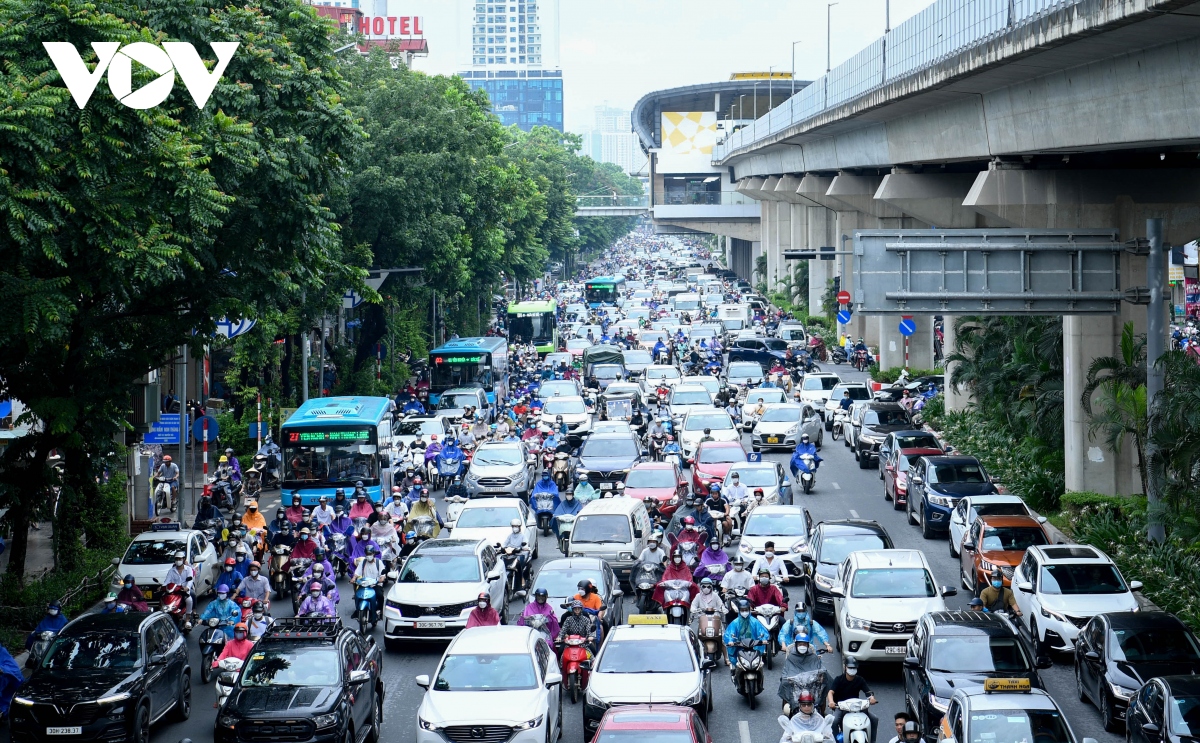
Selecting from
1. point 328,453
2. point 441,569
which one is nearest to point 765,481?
point 328,453

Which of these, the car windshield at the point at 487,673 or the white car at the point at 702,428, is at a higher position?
the white car at the point at 702,428

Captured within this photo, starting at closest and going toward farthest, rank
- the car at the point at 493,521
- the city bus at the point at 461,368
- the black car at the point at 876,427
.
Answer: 1. the car at the point at 493,521
2. the black car at the point at 876,427
3. the city bus at the point at 461,368

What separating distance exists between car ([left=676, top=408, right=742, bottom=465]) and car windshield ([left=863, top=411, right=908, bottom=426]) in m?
3.90

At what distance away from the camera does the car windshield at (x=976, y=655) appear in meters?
16.2

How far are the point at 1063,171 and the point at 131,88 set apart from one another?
1790 cm

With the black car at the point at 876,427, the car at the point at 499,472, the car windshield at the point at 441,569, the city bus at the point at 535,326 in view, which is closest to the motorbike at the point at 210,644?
the car windshield at the point at 441,569

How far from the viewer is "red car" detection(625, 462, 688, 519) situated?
97.2 feet

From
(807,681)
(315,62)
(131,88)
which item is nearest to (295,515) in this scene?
(315,62)

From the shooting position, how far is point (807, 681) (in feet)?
51.2

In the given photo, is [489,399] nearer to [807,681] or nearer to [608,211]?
[807,681]

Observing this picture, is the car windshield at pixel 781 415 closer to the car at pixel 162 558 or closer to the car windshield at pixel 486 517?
the car windshield at pixel 486 517

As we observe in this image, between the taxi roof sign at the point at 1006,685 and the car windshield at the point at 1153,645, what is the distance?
3169 mm

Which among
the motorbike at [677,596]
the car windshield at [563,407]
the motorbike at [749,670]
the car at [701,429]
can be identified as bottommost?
the motorbike at [749,670]

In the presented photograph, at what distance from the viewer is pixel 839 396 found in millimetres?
47594
